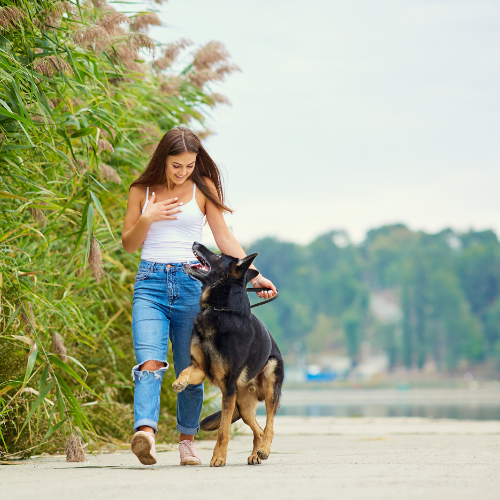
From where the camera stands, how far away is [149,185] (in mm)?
4621

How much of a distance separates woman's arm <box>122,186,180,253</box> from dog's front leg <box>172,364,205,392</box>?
0.82 m

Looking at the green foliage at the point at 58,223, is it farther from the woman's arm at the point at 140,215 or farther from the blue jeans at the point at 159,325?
the blue jeans at the point at 159,325

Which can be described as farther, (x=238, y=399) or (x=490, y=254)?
(x=490, y=254)

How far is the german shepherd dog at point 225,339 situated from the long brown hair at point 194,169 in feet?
1.67

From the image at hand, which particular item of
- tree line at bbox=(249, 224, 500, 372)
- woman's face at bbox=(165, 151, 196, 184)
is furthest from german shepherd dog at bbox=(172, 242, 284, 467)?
tree line at bbox=(249, 224, 500, 372)

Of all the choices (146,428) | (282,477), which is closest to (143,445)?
(146,428)

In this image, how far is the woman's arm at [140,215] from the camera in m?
4.33

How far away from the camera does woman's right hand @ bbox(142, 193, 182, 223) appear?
14.2 feet

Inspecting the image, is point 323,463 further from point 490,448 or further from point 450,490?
point 490,448

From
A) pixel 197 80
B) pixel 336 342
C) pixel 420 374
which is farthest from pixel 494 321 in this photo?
pixel 197 80

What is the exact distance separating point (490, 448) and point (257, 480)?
2.87 m

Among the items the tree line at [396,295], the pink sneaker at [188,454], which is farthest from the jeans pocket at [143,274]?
the tree line at [396,295]

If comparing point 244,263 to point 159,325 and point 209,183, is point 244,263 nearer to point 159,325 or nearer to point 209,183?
point 159,325

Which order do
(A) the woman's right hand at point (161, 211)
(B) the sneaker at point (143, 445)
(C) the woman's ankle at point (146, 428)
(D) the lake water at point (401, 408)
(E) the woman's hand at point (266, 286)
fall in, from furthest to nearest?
(D) the lake water at point (401, 408) < (E) the woman's hand at point (266, 286) < (A) the woman's right hand at point (161, 211) < (C) the woman's ankle at point (146, 428) < (B) the sneaker at point (143, 445)
